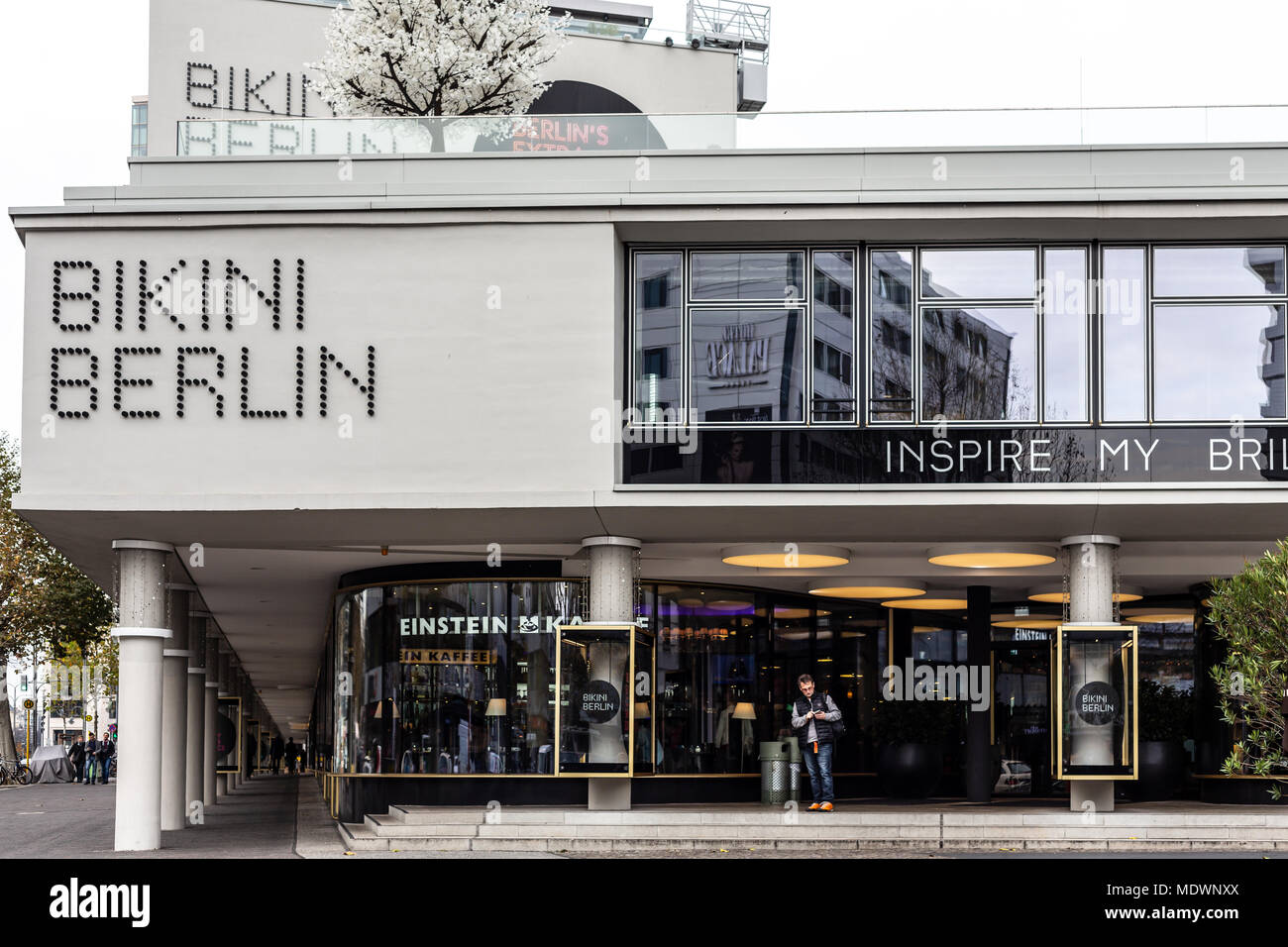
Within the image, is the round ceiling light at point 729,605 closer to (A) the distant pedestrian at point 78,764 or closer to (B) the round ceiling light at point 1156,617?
(B) the round ceiling light at point 1156,617

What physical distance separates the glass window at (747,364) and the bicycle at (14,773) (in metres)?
37.4

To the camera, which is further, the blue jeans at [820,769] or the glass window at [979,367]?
the blue jeans at [820,769]

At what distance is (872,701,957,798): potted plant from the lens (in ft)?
76.4

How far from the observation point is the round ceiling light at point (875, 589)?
2308 centimetres

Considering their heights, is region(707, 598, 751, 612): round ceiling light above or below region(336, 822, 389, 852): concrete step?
above

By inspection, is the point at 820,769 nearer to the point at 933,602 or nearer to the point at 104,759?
the point at 933,602

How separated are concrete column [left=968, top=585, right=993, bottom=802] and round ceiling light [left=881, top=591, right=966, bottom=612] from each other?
4.94 ft

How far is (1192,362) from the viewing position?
59.1 feet

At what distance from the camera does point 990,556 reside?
20.4 metres

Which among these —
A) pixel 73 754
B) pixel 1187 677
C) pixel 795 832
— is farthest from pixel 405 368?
pixel 73 754

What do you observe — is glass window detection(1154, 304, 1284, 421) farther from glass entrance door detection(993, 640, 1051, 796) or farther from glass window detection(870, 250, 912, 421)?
glass entrance door detection(993, 640, 1051, 796)

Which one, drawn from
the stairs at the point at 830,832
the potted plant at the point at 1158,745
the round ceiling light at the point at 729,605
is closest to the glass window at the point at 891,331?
the stairs at the point at 830,832

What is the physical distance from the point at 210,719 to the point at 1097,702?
20.8 m

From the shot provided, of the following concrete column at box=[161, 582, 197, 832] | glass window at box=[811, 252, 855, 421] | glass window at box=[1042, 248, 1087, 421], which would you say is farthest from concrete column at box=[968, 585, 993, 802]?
concrete column at box=[161, 582, 197, 832]
